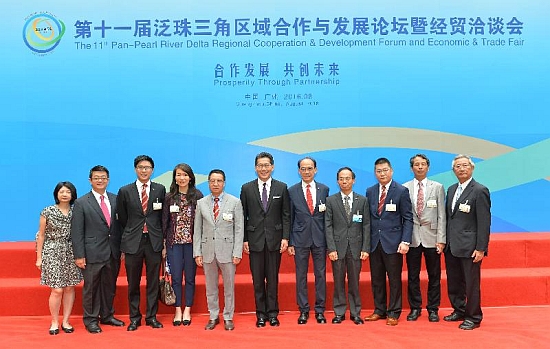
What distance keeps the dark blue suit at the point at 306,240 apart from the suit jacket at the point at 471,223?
1050mm

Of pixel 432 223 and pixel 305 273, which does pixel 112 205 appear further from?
pixel 432 223

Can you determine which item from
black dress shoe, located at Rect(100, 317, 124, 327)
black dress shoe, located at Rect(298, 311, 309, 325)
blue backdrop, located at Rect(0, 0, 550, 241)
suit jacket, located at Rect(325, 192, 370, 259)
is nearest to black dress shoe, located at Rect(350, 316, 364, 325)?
black dress shoe, located at Rect(298, 311, 309, 325)

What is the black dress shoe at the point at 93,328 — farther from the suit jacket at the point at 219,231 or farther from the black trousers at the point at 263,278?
the black trousers at the point at 263,278

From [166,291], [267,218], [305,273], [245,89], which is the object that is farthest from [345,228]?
[245,89]

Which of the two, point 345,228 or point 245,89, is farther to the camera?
point 245,89

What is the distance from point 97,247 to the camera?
13.5ft

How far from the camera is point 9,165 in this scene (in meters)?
5.60

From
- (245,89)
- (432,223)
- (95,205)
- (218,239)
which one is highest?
(245,89)

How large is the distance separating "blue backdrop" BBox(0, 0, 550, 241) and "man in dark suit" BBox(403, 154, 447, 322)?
4.26ft

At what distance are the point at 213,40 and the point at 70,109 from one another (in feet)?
5.65

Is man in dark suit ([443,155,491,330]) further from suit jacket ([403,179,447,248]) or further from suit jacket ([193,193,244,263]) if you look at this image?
suit jacket ([193,193,244,263])

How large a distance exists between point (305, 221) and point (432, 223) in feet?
3.48

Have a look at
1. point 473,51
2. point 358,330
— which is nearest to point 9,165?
point 358,330

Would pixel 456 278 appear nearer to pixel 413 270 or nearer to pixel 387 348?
pixel 413 270
